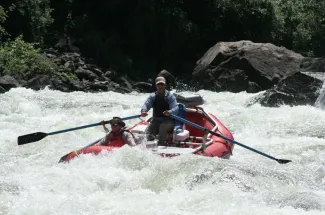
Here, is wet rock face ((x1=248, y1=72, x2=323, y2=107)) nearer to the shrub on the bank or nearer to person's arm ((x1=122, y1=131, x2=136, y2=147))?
person's arm ((x1=122, y1=131, x2=136, y2=147))

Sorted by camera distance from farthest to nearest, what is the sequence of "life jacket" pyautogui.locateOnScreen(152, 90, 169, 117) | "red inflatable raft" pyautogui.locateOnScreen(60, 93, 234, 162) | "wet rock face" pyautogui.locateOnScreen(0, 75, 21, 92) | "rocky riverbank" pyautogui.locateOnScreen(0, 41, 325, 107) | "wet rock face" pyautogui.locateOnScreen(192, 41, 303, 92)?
1. "wet rock face" pyautogui.locateOnScreen(192, 41, 303, 92)
2. "rocky riverbank" pyautogui.locateOnScreen(0, 41, 325, 107)
3. "wet rock face" pyautogui.locateOnScreen(0, 75, 21, 92)
4. "life jacket" pyautogui.locateOnScreen(152, 90, 169, 117)
5. "red inflatable raft" pyautogui.locateOnScreen(60, 93, 234, 162)

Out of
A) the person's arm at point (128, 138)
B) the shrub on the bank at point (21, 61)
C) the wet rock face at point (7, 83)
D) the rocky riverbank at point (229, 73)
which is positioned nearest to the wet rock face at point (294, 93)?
the rocky riverbank at point (229, 73)

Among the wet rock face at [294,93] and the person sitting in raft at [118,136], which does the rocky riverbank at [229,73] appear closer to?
the wet rock face at [294,93]

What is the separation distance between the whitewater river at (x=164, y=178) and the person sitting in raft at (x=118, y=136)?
18.0 inches

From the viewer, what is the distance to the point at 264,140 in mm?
9773

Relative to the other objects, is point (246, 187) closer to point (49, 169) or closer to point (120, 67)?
point (49, 169)

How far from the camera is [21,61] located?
16375mm

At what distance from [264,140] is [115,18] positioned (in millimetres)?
14150

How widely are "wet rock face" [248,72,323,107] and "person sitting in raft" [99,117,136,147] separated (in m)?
5.87

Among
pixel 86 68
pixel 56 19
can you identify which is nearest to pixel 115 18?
pixel 56 19

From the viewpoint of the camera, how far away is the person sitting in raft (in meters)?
7.81

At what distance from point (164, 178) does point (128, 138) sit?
140cm

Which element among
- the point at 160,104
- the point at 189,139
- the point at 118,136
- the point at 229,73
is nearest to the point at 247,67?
the point at 229,73

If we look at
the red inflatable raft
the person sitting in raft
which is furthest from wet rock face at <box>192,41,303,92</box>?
the person sitting in raft
